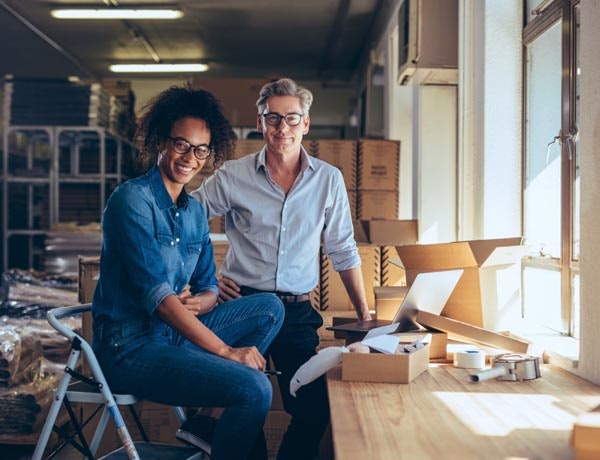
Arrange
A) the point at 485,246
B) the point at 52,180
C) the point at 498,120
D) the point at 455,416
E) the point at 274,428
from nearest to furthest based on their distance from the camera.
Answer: the point at 455,416 < the point at 485,246 < the point at 498,120 < the point at 274,428 < the point at 52,180

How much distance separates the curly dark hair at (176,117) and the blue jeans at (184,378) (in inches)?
23.3

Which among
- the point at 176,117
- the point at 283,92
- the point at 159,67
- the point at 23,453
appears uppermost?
the point at 159,67

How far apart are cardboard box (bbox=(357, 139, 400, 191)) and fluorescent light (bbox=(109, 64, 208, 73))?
622 cm

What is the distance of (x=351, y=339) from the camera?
2.56m

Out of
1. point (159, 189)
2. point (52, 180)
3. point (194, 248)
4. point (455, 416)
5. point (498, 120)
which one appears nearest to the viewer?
point (455, 416)

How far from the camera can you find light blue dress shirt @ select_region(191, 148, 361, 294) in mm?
2844

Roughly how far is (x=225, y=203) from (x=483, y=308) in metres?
1.05

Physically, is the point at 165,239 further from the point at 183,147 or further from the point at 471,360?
the point at 471,360

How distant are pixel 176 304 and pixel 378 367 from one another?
63 centimetres

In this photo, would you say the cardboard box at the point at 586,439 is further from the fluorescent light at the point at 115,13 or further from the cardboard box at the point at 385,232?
the fluorescent light at the point at 115,13

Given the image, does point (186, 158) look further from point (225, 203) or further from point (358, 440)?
point (358, 440)

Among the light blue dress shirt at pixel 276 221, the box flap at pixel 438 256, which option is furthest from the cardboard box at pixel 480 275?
the light blue dress shirt at pixel 276 221

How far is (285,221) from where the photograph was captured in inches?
113

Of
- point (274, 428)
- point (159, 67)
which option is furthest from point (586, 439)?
point (159, 67)
